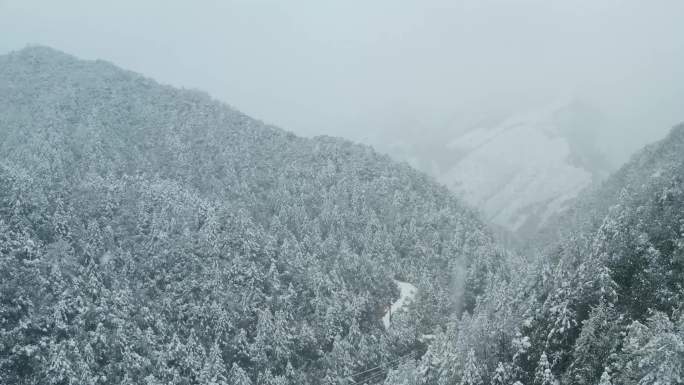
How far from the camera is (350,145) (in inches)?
4444

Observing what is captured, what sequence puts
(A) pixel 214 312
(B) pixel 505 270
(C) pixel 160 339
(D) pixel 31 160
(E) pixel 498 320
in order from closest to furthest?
(E) pixel 498 320 → (C) pixel 160 339 → (A) pixel 214 312 → (D) pixel 31 160 → (B) pixel 505 270

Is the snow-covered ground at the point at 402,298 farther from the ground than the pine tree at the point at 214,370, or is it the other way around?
the snow-covered ground at the point at 402,298

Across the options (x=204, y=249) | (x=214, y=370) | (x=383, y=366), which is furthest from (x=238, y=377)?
(x=204, y=249)

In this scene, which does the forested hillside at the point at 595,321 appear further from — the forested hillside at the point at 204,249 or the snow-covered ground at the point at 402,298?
the forested hillside at the point at 204,249

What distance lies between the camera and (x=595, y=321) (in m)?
36.5

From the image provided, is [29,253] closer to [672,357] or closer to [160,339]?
[160,339]

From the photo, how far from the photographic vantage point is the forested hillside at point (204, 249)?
177ft

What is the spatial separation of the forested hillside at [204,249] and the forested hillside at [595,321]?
17.8m

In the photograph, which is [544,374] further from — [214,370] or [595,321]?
[214,370]

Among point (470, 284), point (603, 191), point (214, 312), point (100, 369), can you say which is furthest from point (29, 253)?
point (603, 191)

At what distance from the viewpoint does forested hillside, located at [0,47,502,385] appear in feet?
177

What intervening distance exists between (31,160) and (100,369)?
41465mm

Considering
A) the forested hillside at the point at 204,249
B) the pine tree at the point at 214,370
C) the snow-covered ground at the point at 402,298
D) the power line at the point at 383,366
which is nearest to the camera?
the pine tree at the point at 214,370

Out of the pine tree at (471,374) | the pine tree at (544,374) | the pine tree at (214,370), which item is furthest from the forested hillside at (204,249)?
the pine tree at (544,374)
